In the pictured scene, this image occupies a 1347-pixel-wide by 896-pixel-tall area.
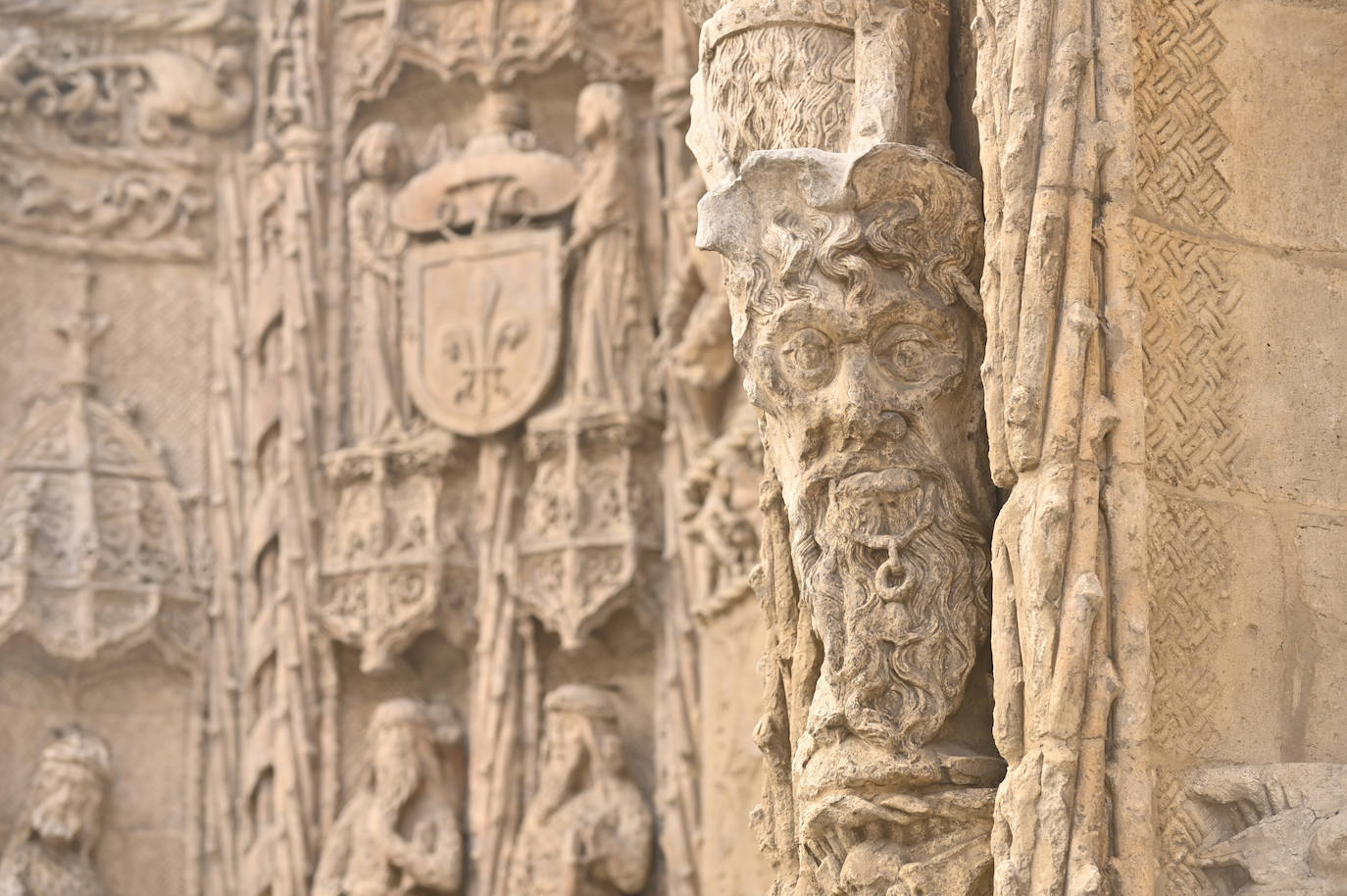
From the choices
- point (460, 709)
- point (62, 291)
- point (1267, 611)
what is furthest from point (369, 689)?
point (1267, 611)

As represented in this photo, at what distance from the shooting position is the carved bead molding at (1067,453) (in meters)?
4.48

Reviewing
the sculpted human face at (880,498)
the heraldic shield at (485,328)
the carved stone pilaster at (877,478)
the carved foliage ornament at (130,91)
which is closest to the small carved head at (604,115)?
the heraldic shield at (485,328)

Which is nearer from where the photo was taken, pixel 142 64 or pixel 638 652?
pixel 638 652

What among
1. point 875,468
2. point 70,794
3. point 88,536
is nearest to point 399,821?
point 70,794

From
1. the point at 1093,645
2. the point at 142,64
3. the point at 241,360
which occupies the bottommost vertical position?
the point at 1093,645

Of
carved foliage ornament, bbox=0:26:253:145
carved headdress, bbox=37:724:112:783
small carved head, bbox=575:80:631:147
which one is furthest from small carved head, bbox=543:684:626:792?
carved foliage ornament, bbox=0:26:253:145

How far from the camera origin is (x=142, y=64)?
879 centimetres

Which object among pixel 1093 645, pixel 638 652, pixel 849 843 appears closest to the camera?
pixel 1093 645

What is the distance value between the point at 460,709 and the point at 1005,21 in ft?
13.0

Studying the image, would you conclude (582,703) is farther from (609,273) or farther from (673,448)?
(609,273)

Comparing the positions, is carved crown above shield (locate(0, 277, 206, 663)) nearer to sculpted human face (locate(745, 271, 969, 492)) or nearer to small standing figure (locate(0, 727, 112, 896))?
small standing figure (locate(0, 727, 112, 896))

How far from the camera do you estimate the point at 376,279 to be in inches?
329

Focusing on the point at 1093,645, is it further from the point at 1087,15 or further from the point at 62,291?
the point at 62,291

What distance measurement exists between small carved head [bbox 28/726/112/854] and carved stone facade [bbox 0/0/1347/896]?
1 cm
